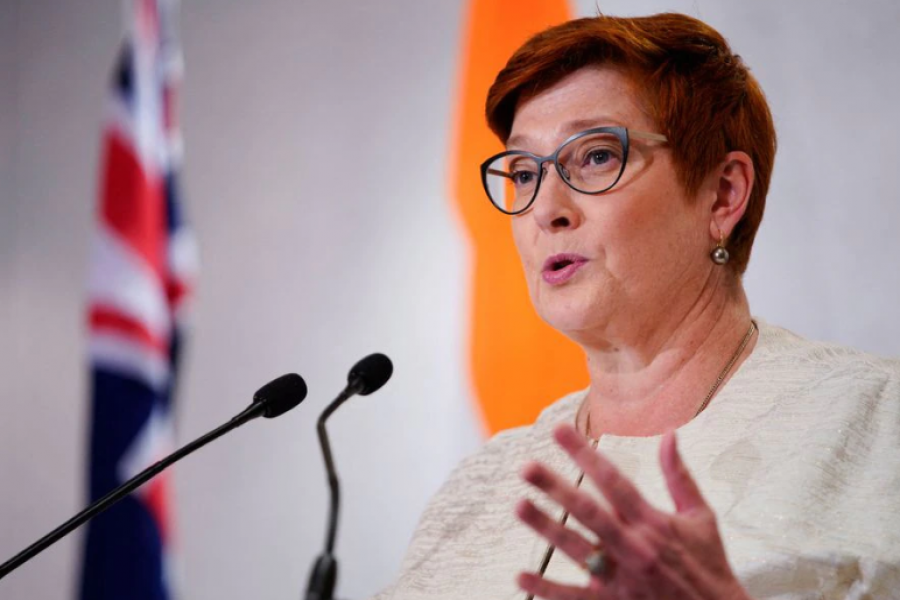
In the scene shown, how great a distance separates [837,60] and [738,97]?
→ 0.41 meters

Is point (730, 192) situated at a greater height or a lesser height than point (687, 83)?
lesser

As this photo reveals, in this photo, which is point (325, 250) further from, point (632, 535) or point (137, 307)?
point (632, 535)

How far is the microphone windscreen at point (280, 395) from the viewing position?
1.43 m

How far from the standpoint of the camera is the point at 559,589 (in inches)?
34.7

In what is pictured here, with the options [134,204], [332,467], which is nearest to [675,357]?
[332,467]

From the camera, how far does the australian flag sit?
10.2 feet

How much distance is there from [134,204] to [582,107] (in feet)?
7.34

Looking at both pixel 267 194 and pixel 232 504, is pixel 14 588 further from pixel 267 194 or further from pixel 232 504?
pixel 267 194

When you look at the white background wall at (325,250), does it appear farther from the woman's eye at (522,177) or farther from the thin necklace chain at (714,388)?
the woman's eye at (522,177)

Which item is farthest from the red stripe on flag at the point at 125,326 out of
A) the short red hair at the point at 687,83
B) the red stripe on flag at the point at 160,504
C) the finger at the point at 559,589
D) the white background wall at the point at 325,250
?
the finger at the point at 559,589

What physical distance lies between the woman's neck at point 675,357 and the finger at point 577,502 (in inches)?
29.3

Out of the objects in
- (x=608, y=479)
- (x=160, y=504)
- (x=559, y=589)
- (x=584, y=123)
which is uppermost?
(x=584, y=123)

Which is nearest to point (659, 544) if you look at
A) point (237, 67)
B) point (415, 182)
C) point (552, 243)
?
point (552, 243)

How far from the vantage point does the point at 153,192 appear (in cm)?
331
